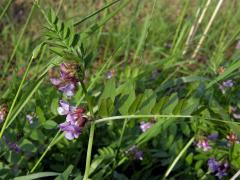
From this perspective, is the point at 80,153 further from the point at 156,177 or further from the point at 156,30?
the point at 156,30

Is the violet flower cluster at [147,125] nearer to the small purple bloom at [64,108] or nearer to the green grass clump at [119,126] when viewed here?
the green grass clump at [119,126]

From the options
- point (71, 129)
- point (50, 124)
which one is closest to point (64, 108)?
point (71, 129)

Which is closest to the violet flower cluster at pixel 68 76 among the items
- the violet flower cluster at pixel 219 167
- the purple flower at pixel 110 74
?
the violet flower cluster at pixel 219 167

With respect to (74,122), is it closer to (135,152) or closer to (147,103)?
(147,103)

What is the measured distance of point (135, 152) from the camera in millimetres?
1359

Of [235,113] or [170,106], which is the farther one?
[235,113]

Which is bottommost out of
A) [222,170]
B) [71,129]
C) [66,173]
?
[222,170]

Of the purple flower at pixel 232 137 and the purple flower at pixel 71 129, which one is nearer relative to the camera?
Answer: the purple flower at pixel 71 129

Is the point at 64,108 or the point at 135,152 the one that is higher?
the point at 64,108

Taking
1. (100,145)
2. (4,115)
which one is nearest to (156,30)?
(100,145)

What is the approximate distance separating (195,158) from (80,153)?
1.06 feet

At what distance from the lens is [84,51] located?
84 centimetres

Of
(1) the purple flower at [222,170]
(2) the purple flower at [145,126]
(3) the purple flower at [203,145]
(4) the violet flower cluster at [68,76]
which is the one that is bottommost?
(1) the purple flower at [222,170]

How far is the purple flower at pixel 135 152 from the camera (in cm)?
134
